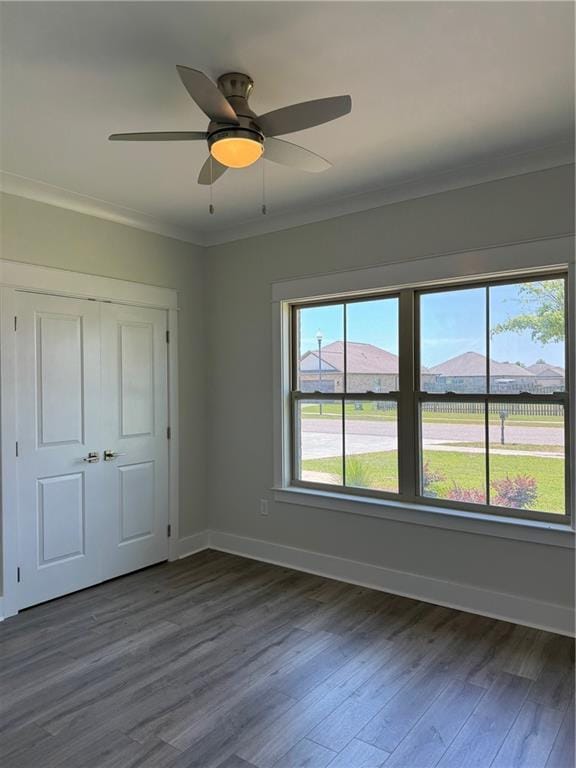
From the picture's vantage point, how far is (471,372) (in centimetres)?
333

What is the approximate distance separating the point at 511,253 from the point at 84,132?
2515 millimetres

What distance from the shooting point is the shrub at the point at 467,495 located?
330cm

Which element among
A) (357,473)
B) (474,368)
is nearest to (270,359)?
(357,473)

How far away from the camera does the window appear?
308cm

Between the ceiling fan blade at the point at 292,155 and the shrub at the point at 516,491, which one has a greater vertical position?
the ceiling fan blade at the point at 292,155

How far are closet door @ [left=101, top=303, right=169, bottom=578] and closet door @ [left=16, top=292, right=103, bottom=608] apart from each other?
10 centimetres

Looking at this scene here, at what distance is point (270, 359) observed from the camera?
13.8ft

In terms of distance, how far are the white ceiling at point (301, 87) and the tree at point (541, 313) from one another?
70 cm

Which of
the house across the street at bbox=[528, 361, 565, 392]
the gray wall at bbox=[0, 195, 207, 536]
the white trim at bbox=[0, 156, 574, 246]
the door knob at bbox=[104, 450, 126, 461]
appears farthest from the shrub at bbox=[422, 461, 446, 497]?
the door knob at bbox=[104, 450, 126, 461]

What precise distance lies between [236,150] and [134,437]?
2595 millimetres

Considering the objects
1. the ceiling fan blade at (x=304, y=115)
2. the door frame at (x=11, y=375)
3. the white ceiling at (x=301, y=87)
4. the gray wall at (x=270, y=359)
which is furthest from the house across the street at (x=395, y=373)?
the ceiling fan blade at (x=304, y=115)

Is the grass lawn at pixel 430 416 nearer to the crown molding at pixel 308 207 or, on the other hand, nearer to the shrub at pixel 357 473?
the shrub at pixel 357 473

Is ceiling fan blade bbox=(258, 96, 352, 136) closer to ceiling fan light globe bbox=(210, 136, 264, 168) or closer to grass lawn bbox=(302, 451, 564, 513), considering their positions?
ceiling fan light globe bbox=(210, 136, 264, 168)

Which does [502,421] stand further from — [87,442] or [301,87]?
[87,442]
